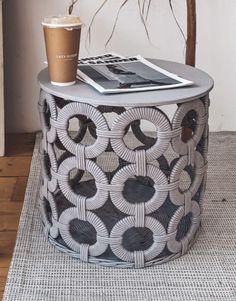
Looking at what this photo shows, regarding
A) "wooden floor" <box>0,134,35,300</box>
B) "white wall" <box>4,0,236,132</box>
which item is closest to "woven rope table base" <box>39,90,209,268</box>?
"wooden floor" <box>0,134,35,300</box>

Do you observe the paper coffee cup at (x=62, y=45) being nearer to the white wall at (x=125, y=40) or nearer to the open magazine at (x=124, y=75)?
the open magazine at (x=124, y=75)

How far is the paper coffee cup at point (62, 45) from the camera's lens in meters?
1.10

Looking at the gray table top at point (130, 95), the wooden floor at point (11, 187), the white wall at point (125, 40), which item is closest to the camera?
the gray table top at point (130, 95)

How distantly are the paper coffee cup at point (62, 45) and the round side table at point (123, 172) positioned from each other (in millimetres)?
29

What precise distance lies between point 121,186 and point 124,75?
260 mm

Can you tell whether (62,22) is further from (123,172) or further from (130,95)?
(123,172)

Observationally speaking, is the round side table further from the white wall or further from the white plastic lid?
the white wall

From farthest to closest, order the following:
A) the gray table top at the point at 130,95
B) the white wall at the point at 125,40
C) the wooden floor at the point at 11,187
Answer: the white wall at the point at 125,40 < the wooden floor at the point at 11,187 < the gray table top at the point at 130,95

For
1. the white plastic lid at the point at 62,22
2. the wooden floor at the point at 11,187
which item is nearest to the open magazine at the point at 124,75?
the white plastic lid at the point at 62,22

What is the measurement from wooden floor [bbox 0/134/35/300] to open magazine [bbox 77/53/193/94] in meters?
0.42

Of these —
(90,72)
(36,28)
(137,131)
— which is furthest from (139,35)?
(90,72)

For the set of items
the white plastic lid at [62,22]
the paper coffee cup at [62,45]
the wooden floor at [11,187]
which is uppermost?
the white plastic lid at [62,22]

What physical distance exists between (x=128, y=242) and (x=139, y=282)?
12 centimetres

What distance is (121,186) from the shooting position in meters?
1.10
